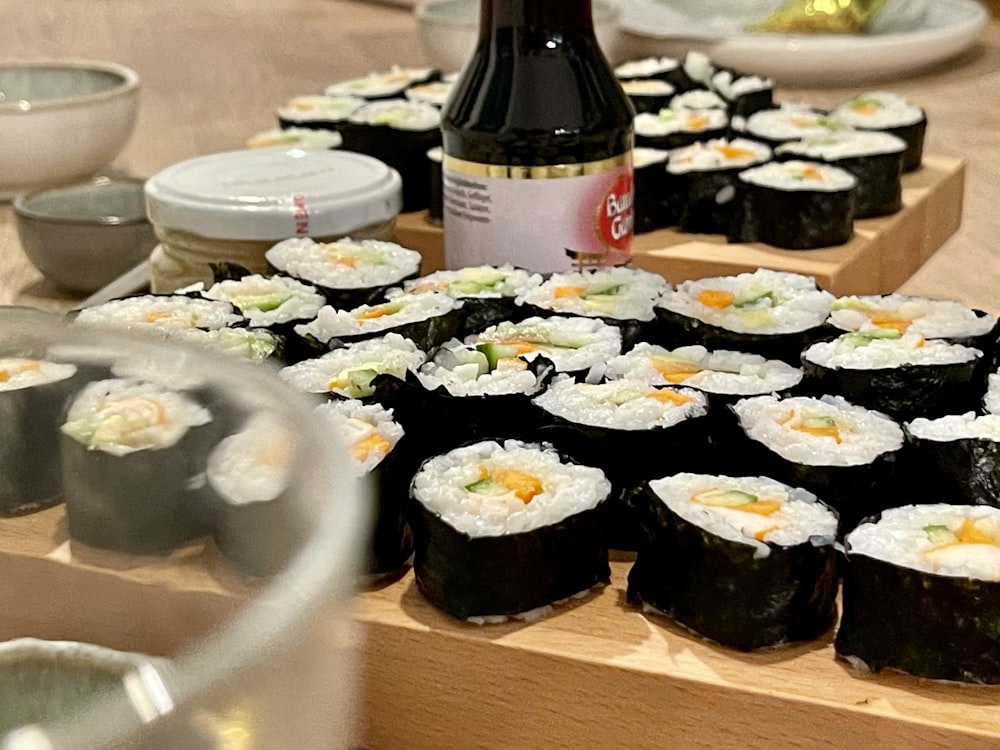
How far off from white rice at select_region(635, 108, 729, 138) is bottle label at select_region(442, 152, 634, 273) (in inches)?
17.4

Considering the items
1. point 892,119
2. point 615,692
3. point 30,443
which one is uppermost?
point 30,443

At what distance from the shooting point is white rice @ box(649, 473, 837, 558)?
725mm

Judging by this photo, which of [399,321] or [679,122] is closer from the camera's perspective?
[399,321]

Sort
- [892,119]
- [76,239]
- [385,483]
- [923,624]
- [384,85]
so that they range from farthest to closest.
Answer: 1. [384,85]
2. [892,119]
3. [76,239]
4. [385,483]
5. [923,624]

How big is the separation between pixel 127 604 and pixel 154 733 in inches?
3.4

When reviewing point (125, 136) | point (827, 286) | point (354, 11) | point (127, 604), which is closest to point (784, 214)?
point (827, 286)

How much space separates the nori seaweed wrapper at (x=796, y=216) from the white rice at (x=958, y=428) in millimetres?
483

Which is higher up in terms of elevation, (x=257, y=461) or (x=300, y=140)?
(x=257, y=461)

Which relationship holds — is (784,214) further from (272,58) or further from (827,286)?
(272,58)

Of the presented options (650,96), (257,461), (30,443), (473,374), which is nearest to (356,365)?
(473,374)

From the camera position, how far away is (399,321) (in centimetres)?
→ 102

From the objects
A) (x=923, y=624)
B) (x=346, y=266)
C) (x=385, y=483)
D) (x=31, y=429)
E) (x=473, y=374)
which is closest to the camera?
(x=31, y=429)

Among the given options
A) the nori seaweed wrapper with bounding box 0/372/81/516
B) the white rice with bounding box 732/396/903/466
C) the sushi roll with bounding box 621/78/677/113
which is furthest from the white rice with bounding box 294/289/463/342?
the sushi roll with bounding box 621/78/677/113

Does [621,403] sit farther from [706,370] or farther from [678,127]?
[678,127]
